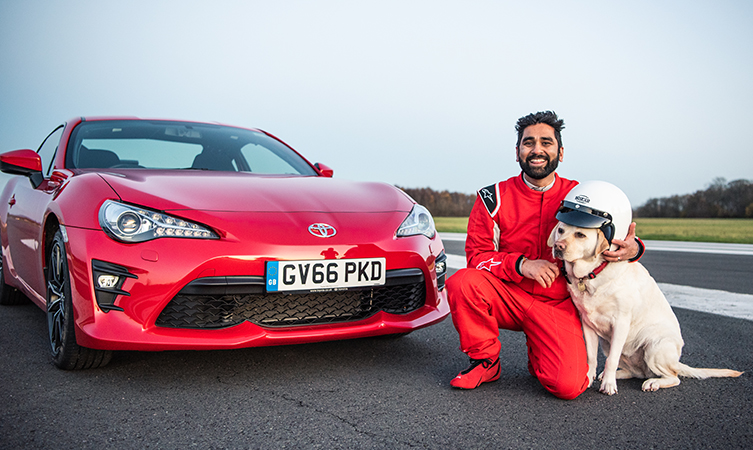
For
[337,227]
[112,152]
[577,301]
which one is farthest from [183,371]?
[577,301]

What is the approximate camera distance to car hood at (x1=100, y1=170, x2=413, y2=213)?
8.39 feet

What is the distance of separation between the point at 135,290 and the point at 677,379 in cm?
250

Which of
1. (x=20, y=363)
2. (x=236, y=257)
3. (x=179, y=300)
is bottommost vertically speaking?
(x=20, y=363)

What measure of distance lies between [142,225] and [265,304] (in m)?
0.64

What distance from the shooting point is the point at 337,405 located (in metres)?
2.30

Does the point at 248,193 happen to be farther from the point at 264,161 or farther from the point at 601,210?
the point at 601,210

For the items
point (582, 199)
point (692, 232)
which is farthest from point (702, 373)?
point (692, 232)

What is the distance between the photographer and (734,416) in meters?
2.20

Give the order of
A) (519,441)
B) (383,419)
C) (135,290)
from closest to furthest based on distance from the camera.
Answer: (519,441)
(383,419)
(135,290)

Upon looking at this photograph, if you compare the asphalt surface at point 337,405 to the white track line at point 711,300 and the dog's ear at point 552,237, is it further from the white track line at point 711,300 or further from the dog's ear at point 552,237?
the white track line at point 711,300

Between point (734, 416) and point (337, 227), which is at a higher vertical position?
point (337, 227)

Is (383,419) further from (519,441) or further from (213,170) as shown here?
(213,170)

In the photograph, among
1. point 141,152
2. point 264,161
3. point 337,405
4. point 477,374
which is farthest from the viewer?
point 264,161

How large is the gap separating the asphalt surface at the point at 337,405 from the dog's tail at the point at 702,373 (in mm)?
51
